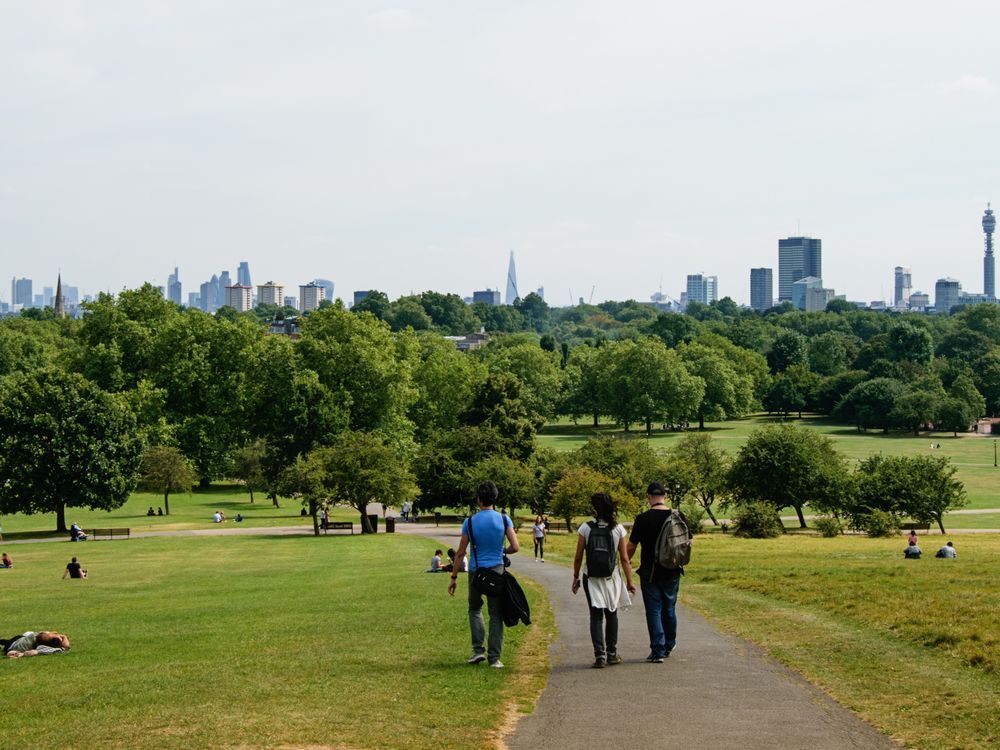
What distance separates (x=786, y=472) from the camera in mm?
69438

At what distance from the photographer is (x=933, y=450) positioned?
436 ft


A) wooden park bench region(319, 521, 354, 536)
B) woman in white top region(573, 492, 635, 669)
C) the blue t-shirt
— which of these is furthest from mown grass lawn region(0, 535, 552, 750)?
wooden park bench region(319, 521, 354, 536)

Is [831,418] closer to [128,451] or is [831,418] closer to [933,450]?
[933,450]

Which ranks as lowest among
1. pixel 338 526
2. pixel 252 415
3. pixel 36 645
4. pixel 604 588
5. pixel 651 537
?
pixel 338 526

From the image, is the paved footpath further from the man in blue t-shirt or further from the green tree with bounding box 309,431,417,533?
the green tree with bounding box 309,431,417,533

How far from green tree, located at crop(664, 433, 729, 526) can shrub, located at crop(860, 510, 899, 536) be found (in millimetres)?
10857

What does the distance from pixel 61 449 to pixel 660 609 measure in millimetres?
50335

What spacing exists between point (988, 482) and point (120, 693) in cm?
10111

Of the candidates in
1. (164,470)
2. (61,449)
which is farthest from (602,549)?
(164,470)

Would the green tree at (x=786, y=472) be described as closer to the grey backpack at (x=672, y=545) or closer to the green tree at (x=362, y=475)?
the green tree at (x=362, y=475)

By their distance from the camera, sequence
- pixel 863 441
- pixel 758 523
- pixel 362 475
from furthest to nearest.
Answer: pixel 863 441
pixel 758 523
pixel 362 475

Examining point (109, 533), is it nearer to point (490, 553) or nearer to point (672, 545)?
point (490, 553)

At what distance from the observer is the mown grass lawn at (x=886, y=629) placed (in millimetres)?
12422

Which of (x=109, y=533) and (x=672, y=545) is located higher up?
(x=672, y=545)
